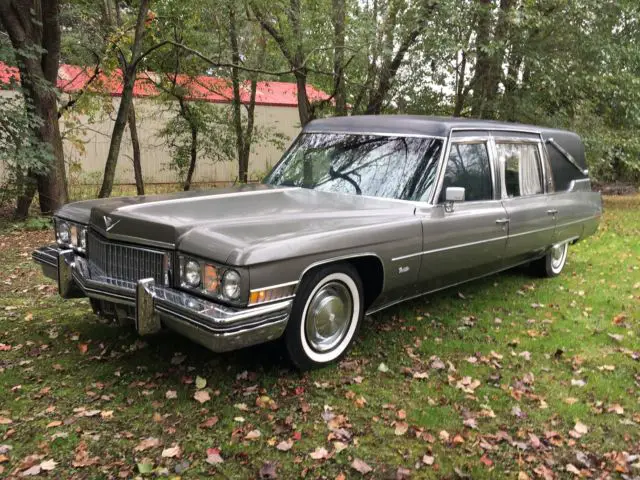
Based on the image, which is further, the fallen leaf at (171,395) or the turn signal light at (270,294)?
the fallen leaf at (171,395)

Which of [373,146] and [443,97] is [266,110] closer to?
[443,97]

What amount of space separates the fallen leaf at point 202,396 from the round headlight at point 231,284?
2.57 ft

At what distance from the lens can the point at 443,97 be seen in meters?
13.1

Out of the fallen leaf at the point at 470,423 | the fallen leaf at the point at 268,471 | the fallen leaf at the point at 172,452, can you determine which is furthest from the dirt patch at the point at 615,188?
the fallen leaf at the point at 172,452

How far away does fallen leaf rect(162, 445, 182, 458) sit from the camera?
2.99 meters

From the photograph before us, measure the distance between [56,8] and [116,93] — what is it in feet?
16.8

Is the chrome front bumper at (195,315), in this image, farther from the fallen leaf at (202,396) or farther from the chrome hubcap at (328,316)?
the fallen leaf at (202,396)

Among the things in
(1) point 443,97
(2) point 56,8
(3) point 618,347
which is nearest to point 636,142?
(1) point 443,97

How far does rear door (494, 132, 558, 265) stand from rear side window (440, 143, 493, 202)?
232mm

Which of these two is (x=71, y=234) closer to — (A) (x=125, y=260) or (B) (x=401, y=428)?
(A) (x=125, y=260)

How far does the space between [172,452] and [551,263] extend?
5406mm

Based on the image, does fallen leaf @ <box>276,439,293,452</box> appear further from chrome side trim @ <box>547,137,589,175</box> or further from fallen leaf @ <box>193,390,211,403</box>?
chrome side trim @ <box>547,137,589,175</box>

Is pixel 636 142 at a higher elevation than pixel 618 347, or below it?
higher

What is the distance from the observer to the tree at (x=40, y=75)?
895cm
